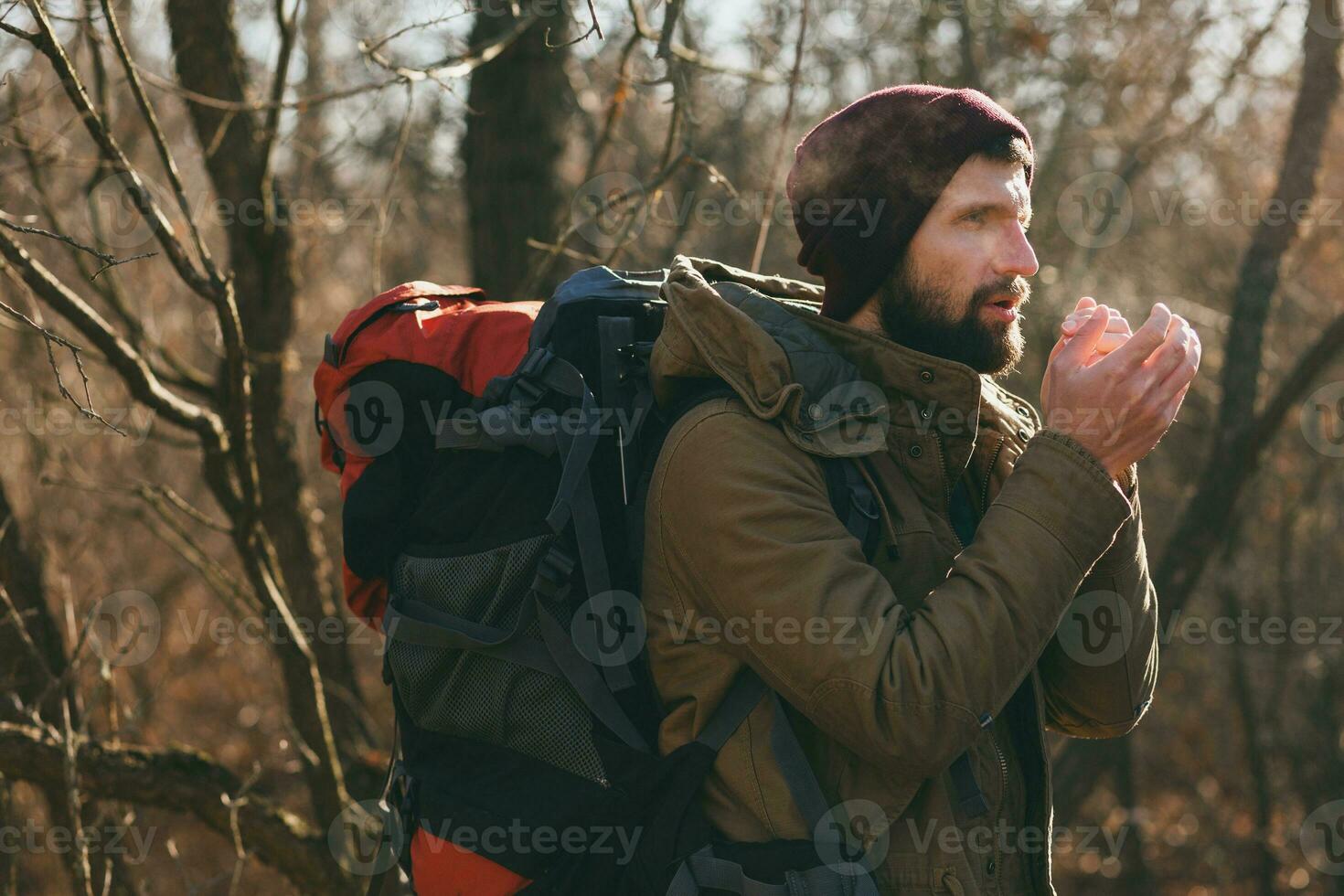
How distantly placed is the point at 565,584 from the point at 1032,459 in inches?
28.8

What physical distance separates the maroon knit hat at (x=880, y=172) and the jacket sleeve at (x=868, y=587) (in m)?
0.48

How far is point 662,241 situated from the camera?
20.9 ft

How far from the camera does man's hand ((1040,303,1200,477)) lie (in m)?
1.88

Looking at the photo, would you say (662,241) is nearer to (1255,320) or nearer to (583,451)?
(1255,320)

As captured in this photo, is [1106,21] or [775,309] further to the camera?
[1106,21]

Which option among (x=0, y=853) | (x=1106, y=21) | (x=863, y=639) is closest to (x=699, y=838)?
(x=863, y=639)

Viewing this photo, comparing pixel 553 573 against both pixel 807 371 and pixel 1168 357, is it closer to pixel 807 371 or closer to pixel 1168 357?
pixel 807 371

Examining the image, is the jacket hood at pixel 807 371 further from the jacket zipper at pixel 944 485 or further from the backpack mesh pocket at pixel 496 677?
the backpack mesh pocket at pixel 496 677
